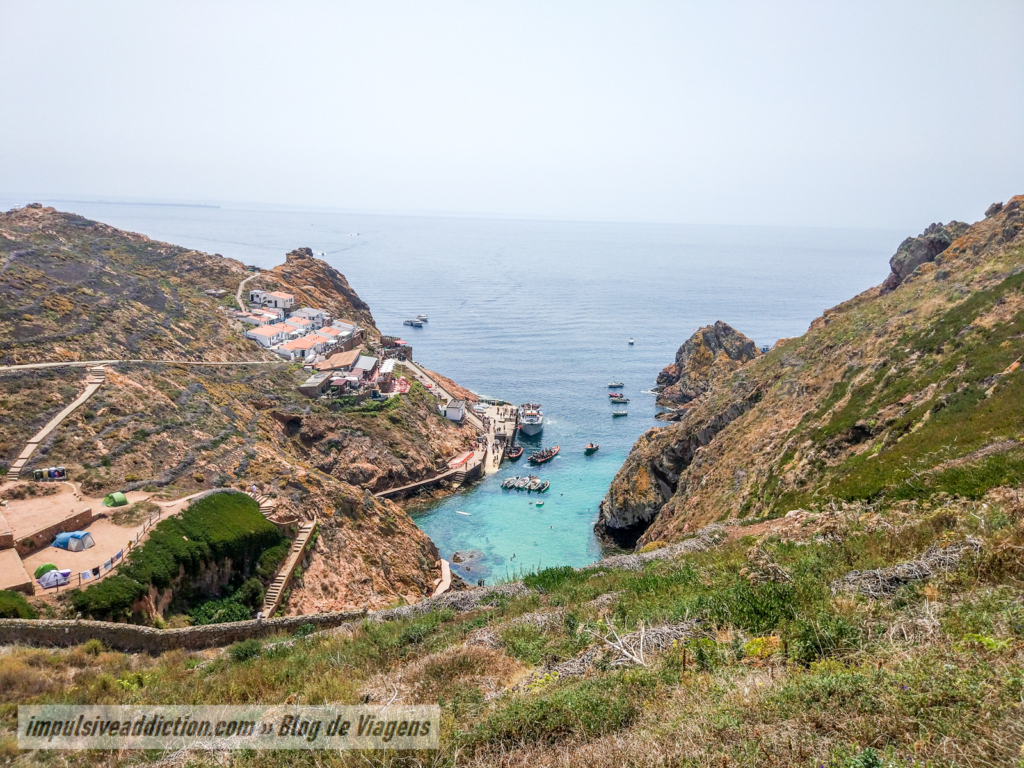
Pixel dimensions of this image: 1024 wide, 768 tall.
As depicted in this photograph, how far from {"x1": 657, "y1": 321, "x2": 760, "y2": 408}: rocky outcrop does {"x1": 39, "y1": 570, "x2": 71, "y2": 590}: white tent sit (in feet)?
213

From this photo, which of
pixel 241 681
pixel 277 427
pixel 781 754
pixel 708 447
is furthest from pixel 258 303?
pixel 781 754

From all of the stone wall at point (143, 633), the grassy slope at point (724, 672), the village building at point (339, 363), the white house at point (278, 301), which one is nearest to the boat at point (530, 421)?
the village building at point (339, 363)

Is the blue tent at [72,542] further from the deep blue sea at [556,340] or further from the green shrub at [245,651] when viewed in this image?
the deep blue sea at [556,340]

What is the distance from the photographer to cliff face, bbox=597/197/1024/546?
527 inches

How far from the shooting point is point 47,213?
256 feet

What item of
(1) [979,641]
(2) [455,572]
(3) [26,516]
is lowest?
(2) [455,572]

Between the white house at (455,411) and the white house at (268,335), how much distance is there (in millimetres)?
20401

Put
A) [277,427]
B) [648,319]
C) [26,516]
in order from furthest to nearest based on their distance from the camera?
[648,319] < [277,427] < [26,516]

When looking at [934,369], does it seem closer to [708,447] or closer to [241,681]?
[708,447]

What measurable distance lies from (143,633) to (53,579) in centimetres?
446

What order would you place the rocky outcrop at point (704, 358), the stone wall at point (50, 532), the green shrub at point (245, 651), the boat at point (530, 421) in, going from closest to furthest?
the green shrub at point (245, 651) < the stone wall at point (50, 532) < the boat at point (530, 421) < the rocky outcrop at point (704, 358)

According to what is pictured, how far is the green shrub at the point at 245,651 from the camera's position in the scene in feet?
42.2

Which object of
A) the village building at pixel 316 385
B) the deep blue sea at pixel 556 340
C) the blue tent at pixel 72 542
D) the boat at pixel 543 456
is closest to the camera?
the blue tent at pixel 72 542

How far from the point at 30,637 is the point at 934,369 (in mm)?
28392
